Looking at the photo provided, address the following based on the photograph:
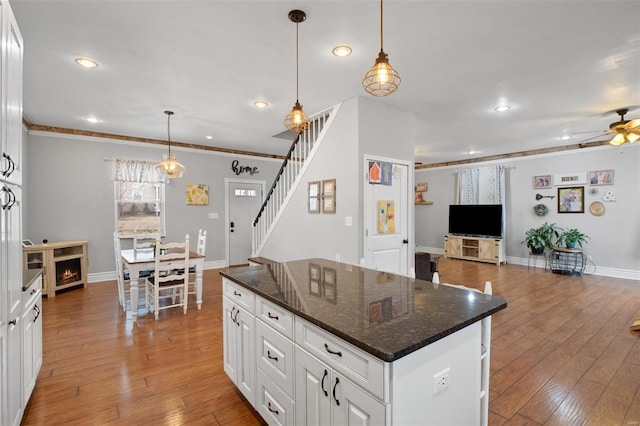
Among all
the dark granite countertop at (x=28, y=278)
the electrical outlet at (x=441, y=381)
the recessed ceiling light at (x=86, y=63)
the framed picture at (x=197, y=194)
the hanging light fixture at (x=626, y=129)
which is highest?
the recessed ceiling light at (x=86, y=63)

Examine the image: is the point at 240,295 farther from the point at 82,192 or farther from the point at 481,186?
the point at 481,186

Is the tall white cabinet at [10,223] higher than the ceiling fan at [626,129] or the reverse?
the reverse

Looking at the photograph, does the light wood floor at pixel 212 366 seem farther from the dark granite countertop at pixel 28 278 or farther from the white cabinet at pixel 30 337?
the dark granite countertop at pixel 28 278

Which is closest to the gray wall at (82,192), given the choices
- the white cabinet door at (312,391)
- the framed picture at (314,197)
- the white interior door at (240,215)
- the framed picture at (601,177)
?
the white interior door at (240,215)

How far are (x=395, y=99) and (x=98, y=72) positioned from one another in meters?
3.42

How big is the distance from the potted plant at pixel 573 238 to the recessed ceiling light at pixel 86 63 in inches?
334

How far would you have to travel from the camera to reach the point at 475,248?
8164 mm

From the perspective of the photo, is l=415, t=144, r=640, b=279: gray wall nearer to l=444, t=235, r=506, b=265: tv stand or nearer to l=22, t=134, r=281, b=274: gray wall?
l=444, t=235, r=506, b=265: tv stand

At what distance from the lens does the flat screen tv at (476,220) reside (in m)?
7.68

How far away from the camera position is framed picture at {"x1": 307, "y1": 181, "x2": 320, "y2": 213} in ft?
14.5

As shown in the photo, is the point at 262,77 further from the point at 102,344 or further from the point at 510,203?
the point at 510,203

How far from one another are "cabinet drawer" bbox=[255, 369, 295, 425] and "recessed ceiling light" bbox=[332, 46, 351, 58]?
2.64m

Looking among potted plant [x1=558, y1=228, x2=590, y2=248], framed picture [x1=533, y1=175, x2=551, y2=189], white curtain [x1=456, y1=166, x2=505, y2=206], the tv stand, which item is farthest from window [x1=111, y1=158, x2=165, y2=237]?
potted plant [x1=558, y1=228, x2=590, y2=248]

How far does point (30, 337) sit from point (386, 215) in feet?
12.1
